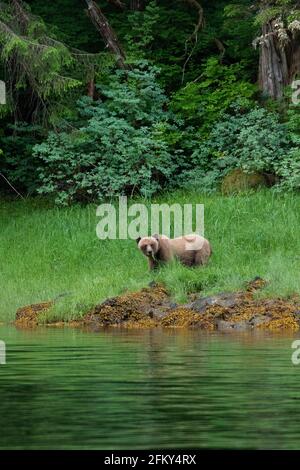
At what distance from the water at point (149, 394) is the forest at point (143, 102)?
13.2 meters

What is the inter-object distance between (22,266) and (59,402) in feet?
49.7

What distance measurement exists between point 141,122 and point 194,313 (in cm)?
1256

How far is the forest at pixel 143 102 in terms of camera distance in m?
29.3

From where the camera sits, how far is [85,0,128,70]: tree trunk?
3212 centimetres

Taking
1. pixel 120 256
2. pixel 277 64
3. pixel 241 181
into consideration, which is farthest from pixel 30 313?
pixel 277 64

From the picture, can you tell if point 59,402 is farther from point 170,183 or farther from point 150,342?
point 170,183

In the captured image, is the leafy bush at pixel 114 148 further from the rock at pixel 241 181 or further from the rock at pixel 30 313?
the rock at pixel 30 313

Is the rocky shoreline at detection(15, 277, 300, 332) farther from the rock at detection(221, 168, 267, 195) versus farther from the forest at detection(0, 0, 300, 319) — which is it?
the rock at detection(221, 168, 267, 195)

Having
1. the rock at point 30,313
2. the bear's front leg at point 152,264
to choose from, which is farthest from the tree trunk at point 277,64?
the rock at point 30,313

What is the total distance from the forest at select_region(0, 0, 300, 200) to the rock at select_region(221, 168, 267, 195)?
3 centimetres

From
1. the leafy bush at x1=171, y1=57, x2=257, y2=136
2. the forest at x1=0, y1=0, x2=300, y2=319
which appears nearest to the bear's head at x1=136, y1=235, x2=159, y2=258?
the forest at x1=0, y1=0, x2=300, y2=319

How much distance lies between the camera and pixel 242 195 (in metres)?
28.9

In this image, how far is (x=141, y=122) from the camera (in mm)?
31906
